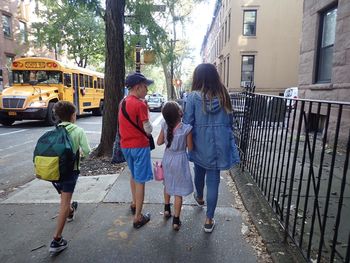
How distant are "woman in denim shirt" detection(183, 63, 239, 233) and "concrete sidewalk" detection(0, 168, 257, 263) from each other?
356 millimetres

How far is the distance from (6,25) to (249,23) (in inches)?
738

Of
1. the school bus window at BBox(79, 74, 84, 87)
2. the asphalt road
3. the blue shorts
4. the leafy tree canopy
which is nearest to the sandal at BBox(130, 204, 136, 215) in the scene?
the blue shorts

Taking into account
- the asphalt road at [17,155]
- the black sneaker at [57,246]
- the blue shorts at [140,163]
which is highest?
the blue shorts at [140,163]

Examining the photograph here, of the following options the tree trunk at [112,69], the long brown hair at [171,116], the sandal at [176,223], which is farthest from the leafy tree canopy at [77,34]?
the sandal at [176,223]

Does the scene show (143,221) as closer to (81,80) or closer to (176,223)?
(176,223)

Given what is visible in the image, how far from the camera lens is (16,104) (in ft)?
42.8

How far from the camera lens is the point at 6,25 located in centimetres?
2500

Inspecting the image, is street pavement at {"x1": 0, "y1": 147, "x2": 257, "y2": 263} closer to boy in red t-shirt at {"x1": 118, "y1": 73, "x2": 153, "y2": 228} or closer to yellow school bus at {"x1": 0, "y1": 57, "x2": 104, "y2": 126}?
boy in red t-shirt at {"x1": 118, "y1": 73, "x2": 153, "y2": 228}

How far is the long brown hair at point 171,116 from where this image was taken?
10.9 ft

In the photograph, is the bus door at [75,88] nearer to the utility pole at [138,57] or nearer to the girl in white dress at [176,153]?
the utility pole at [138,57]

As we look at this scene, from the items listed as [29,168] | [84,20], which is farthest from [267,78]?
[29,168]

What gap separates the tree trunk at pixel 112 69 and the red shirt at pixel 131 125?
3435 mm

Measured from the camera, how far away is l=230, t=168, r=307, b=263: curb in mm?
2943

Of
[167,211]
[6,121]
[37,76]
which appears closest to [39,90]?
[37,76]
